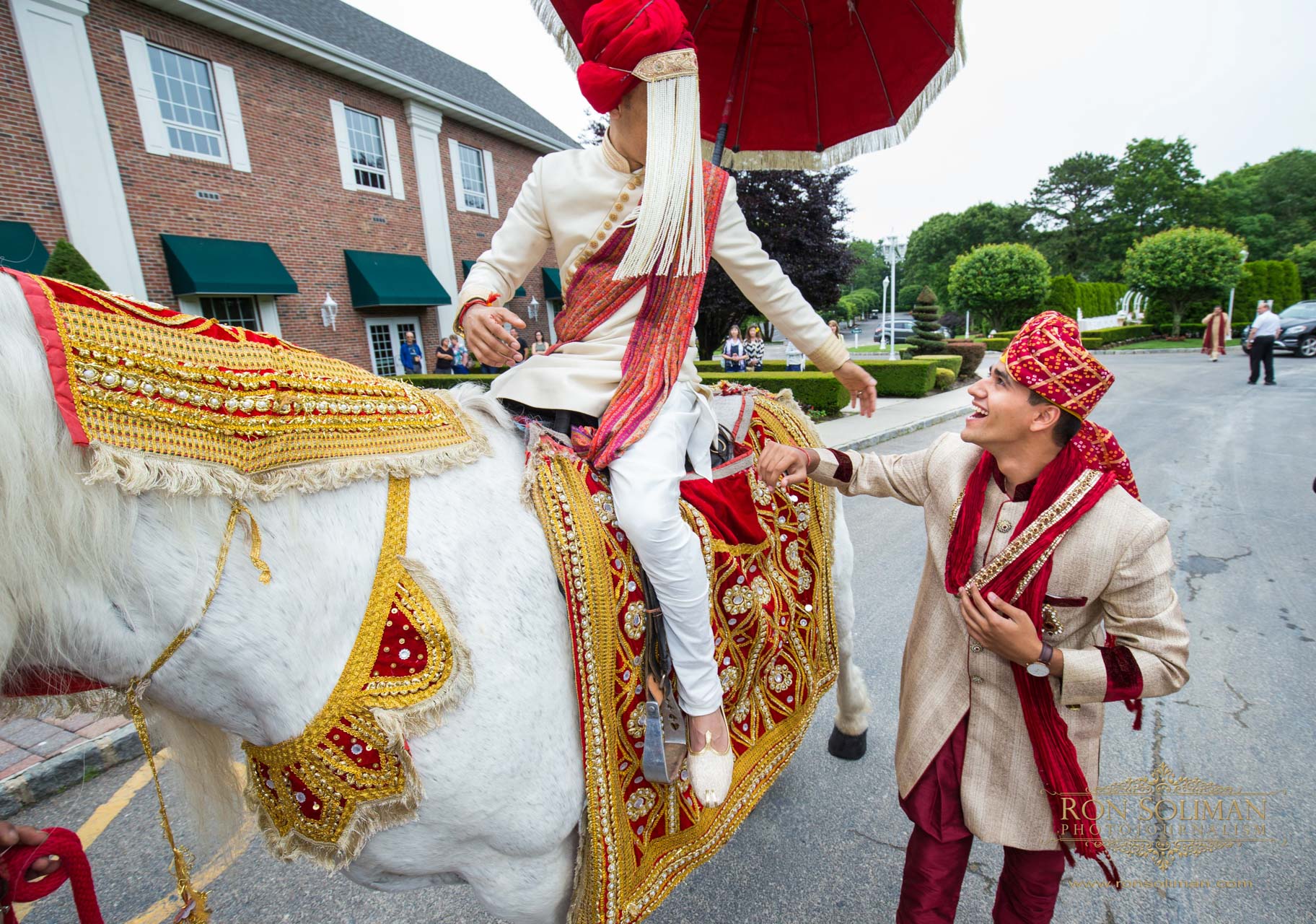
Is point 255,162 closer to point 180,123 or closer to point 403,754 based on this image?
point 180,123

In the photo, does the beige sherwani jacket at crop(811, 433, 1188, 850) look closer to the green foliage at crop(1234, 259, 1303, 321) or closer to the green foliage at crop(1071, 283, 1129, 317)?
the green foliage at crop(1234, 259, 1303, 321)

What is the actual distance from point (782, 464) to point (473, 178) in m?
19.0

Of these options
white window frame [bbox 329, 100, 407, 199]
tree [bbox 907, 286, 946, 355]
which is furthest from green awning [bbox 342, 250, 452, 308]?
tree [bbox 907, 286, 946, 355]

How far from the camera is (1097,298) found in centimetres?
4378

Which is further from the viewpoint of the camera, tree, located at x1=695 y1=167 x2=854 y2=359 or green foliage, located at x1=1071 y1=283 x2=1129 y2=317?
green foliage, located at x1=1071 y1=283 x2=1129 y2=317

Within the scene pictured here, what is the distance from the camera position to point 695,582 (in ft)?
5.37

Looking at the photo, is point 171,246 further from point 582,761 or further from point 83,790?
point 582,761

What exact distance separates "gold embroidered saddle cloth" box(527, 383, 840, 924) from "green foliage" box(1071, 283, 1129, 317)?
4641 centimetres

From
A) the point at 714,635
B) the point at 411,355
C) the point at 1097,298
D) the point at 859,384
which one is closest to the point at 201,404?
the point at 714,635

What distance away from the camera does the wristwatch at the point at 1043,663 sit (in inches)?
64.9

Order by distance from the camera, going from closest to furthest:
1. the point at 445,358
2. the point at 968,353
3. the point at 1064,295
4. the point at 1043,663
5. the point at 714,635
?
the point at 1043,663, the point at 714,635, the point at 445,358, the point at 968,353, the point at 1064,295

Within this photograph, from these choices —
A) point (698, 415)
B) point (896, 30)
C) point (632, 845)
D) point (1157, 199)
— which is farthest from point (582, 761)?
point (1157, 199)

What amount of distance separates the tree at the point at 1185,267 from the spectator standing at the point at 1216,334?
12499 millimetres

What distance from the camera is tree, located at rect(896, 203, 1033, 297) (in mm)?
63406
